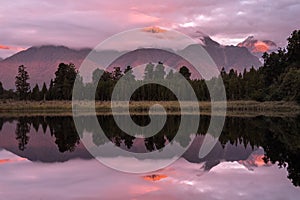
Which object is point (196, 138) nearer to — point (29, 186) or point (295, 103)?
point (29, 186)

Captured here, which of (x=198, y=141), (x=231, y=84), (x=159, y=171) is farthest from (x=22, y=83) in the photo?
(x=159, y=171)

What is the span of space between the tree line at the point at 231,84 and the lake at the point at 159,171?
3969 cm

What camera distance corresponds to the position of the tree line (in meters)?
61.1

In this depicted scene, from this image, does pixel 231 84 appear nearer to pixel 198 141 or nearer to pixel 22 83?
pixel 22 83

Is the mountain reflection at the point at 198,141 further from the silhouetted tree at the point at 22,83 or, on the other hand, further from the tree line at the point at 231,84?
the silhouetted tree at the point at 22,83

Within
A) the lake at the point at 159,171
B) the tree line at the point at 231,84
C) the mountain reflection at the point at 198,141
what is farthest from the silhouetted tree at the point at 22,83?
the lake at the point at 159,171

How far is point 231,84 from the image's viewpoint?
70.0m

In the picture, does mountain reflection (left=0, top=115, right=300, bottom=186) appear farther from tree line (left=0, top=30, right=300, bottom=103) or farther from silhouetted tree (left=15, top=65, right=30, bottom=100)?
silhouetted tree (left=15, top=65, right=30, bottom=100)

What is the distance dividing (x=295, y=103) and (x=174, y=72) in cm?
3700

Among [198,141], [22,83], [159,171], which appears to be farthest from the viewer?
[22,83]

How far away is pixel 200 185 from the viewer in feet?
35.5

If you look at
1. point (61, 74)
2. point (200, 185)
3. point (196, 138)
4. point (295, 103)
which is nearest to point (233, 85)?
point (295, 103)

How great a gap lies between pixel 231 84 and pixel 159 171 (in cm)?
5855

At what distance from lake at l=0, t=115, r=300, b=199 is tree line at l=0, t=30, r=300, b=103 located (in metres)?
39.7
